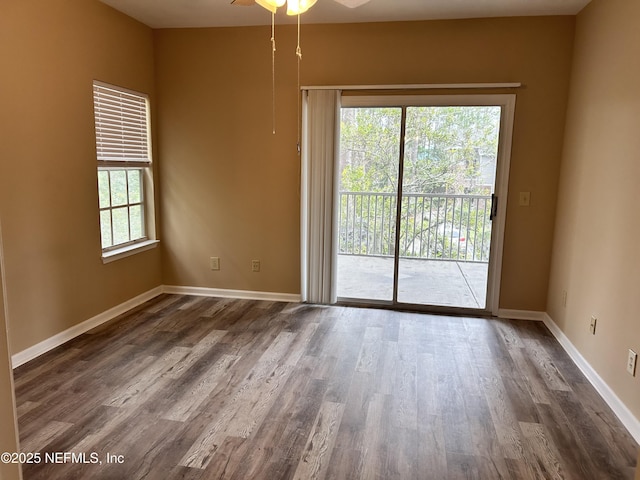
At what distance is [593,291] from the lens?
2889mm

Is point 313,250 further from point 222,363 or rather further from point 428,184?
point 222,363

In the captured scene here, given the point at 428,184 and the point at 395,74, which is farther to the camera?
the point at 428,184

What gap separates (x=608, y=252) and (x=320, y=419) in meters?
1.98

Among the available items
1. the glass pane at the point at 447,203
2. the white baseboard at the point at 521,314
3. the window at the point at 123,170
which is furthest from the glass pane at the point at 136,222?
the white baseboard at the point at 521,314

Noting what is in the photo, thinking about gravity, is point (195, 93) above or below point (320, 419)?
above

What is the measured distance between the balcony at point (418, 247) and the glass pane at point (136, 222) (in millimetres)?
1915

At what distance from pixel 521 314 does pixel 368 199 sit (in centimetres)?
177

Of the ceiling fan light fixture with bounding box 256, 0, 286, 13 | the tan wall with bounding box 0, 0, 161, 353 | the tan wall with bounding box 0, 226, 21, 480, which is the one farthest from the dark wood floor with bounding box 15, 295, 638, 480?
the ceiling fan light fixture with bounding box 256, 0, 286, 13

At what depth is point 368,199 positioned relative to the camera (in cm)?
446

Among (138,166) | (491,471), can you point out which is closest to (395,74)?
(138,166)

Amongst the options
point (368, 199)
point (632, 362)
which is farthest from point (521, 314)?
point (368, 199)

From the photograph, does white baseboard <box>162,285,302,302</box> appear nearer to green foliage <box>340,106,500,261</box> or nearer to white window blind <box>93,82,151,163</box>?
green foliage <box>340,106,500,261</box>

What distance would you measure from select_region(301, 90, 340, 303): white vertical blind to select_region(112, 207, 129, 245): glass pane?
1597mm

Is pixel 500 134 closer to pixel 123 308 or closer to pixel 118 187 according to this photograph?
pixel 118 187
